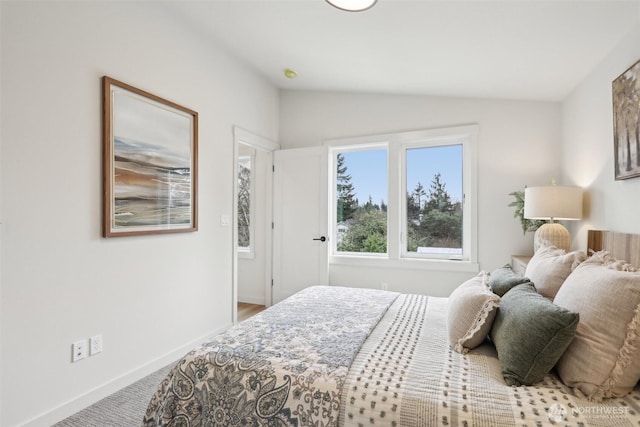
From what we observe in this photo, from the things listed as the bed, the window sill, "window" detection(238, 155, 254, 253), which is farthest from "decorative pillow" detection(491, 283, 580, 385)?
"window" detection(238, 155, 254, 253)

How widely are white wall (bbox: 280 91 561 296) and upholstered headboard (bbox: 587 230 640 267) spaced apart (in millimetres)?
993

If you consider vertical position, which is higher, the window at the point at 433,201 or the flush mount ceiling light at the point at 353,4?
the flush mount ceiling light at the point at 353,4

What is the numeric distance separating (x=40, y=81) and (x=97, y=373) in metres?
1.84

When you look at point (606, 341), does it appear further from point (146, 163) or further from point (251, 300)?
point (251, 300)

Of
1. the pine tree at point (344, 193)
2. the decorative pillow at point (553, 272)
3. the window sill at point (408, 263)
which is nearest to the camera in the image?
the decorative pillow at point (553, 272)

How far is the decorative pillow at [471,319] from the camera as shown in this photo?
56.8 inches

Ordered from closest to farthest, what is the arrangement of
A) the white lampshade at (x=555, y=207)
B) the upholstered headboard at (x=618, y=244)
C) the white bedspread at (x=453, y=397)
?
1. the white bedspread at (x=453, y=397)
2. the upholstered headboard at (x=618, y=244)
3. the white lampshade at (x=555, y=207)

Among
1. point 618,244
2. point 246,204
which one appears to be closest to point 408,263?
point 618,244

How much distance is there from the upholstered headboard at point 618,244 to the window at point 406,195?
1.18 metres

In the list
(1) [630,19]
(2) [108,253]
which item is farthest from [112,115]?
(1) [630,19]

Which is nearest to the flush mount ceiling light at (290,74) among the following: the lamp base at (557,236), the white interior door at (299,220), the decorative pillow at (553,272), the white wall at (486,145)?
the white wall at (486,145)

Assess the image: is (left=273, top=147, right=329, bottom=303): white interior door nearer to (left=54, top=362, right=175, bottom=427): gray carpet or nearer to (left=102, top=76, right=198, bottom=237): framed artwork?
(left=102, top=76, right=198, bottom=237): framed artwork

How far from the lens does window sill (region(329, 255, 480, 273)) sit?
350cm

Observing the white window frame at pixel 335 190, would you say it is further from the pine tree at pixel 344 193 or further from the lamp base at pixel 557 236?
the lamp base at pixel 557 236
